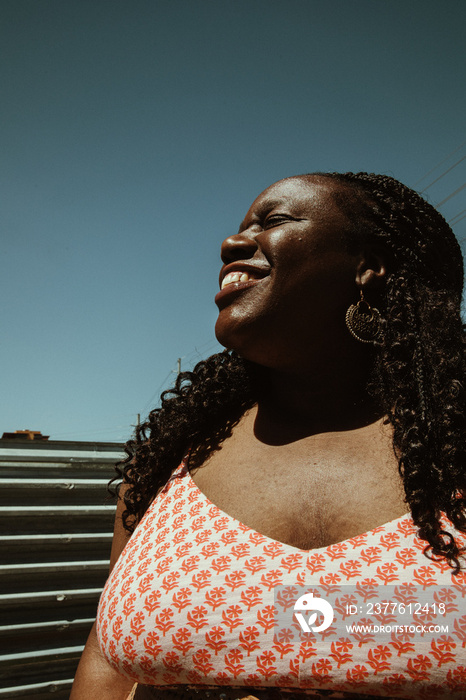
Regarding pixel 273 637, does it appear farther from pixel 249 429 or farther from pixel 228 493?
pixel 249 429

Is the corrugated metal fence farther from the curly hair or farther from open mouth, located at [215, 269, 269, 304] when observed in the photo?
open mouth, located at [215, 269, 269, 304]

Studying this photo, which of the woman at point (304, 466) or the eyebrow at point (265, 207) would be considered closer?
the woman at point (304, 466)

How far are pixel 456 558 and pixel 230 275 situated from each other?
3.78 ft

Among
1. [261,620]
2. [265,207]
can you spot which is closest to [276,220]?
[265,207]

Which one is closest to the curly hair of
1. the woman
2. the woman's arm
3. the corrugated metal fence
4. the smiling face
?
the woman

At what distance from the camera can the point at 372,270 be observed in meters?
1.81

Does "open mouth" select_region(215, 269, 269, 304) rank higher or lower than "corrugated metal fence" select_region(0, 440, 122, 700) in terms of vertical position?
higher

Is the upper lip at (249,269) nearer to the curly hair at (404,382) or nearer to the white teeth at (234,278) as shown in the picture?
the white teeth at (234,278)

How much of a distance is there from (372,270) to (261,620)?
1236mm

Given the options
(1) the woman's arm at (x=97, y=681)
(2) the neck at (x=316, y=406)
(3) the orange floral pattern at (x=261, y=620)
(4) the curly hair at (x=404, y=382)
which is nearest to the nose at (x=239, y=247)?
(4) the curly hair at (x=404, y=382)

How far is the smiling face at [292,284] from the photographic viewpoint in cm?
167

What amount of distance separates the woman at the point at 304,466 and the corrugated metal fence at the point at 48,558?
1.20 meters

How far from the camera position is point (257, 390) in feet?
6.95

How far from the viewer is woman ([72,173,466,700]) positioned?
1.21m
